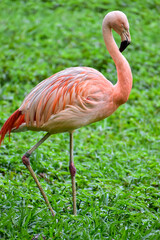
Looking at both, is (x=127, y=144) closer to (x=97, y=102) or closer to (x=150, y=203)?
(x=150, y=203)

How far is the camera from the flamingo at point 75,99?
3.85 m

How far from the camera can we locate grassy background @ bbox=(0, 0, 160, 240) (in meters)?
3.84

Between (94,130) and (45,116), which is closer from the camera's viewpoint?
(45,116)

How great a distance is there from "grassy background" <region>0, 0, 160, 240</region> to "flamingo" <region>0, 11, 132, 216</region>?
15.1 inches

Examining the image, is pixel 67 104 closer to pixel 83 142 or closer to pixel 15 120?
pixel 15 120

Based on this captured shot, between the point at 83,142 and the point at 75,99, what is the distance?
218cm

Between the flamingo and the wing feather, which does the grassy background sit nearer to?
the flamingo

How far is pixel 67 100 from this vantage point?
12.7ft

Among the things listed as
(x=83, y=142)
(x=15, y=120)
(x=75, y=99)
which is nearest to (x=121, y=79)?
(x=75, y=99)

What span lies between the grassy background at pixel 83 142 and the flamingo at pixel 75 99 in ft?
1.26

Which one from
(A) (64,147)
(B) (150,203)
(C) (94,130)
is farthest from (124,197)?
(C) (94,130)

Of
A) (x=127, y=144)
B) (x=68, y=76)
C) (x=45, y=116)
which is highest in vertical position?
(x=68, y=76)

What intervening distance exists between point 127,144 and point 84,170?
50.7 inches

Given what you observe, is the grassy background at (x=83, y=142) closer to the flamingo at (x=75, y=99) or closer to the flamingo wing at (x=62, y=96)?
the flamingo at (x=75, y=99)
